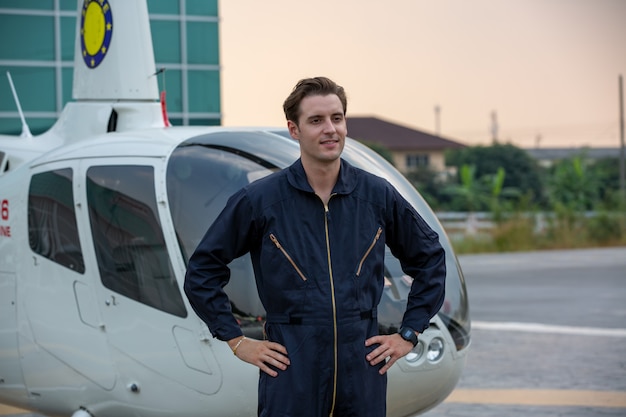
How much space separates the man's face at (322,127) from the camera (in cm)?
385

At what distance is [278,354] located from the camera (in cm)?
382

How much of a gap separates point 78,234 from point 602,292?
12.3 m

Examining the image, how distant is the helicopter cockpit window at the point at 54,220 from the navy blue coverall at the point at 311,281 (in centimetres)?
233

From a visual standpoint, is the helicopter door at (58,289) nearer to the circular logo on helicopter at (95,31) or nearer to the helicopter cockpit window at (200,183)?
the helicopter cockpit window at (200,183)

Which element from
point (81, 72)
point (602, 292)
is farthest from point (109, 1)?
point (602, 292)

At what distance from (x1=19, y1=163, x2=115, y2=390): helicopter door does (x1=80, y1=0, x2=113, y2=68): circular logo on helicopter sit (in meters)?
1.49

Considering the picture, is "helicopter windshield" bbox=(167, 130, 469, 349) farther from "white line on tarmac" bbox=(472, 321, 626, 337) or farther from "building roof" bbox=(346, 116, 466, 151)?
"building roof" bbox=(346, 116, 466, 151)

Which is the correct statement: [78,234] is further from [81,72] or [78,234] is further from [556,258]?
[556,258]

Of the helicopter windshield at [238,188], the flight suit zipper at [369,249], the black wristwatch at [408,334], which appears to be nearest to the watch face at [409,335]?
the black wristwatch at [408,334]

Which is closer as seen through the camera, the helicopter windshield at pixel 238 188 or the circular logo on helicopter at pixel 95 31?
the helicopter windshield at pixel 238 188

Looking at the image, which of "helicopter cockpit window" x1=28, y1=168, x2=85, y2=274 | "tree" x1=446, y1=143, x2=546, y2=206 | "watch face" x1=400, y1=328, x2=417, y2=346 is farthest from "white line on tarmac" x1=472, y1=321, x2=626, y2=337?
"tree" x1=446, y1=143, x2=546, y2=206

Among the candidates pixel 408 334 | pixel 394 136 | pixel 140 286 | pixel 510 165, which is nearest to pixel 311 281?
pixel 408 334

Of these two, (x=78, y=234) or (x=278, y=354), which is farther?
(x=78, y=234)

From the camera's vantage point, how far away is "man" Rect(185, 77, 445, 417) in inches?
149
